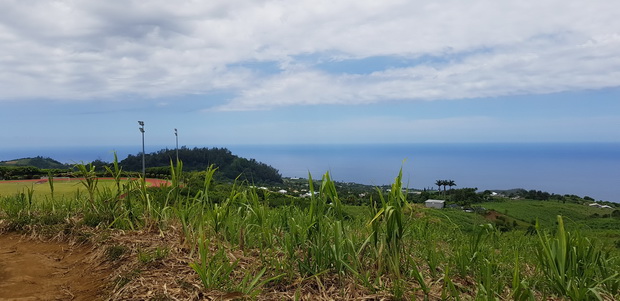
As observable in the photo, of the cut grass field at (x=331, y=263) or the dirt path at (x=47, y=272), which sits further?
the dirt path at (x=47, y=272)

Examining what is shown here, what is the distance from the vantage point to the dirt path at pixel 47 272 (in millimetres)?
2502

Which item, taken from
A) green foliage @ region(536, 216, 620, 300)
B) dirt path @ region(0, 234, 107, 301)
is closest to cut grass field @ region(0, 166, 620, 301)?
green foliage @ region(536, 216, 620, 300)

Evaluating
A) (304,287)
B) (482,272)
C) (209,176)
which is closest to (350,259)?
(304,287)

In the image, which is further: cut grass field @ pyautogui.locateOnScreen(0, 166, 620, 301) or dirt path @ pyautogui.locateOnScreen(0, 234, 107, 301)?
dirt path @ pyautogui.locateOnScreen(0, 234, 107, 301)

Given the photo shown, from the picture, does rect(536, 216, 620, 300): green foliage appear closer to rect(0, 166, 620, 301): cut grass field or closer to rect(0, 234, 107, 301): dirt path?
rect(0, 166, 620, 301): cut grass field

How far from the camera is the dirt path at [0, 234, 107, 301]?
8.21 feet

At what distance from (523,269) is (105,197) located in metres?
3.70

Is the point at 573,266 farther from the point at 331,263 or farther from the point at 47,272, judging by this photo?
the point at 47,272

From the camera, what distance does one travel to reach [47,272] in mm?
2908

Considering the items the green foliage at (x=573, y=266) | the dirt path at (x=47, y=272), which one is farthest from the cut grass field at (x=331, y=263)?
the dirt path at (x=47, y=272)

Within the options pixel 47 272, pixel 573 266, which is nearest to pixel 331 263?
pixel 573 266

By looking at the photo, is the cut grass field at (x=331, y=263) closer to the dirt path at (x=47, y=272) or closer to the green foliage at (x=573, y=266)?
the green foliage at (x=573, y=266)

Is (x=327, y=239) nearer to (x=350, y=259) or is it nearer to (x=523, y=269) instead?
(x=350, y=259)

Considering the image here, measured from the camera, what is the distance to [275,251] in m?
2.84
